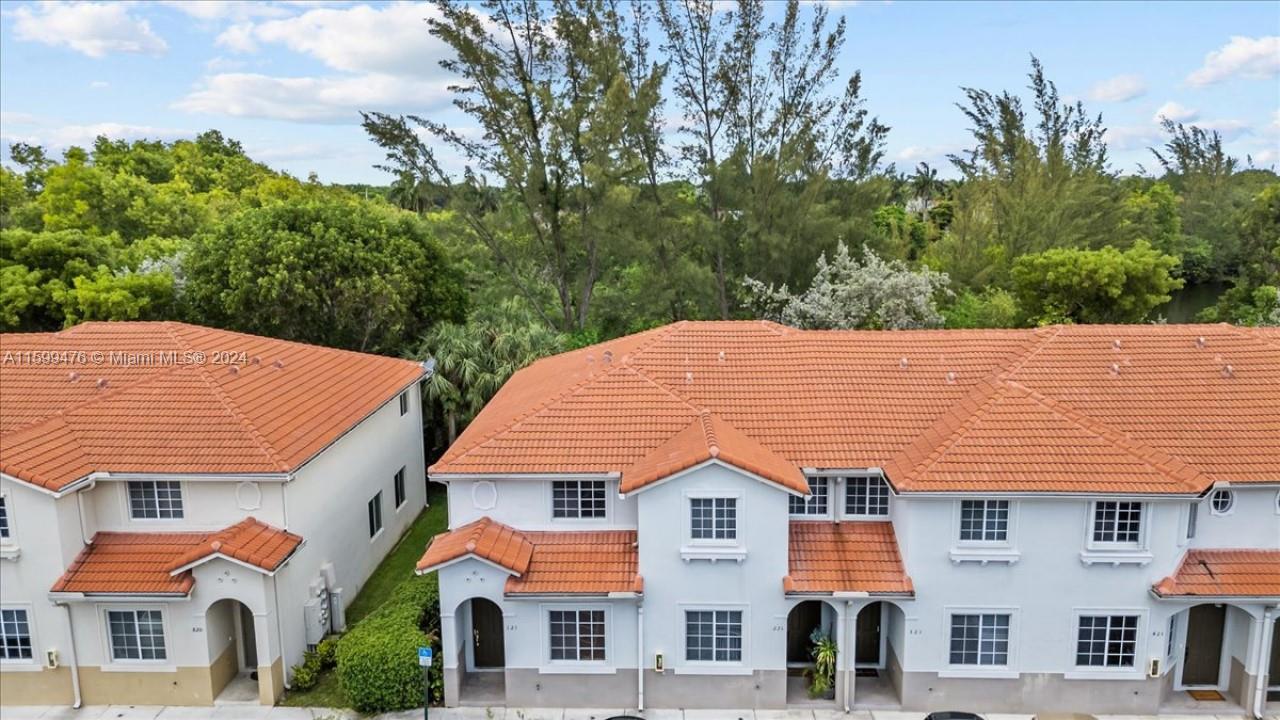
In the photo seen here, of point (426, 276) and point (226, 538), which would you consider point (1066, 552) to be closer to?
point (226, 538)

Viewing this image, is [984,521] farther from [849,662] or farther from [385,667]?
[385,667]

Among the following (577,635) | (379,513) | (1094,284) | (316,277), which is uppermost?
(316,277)

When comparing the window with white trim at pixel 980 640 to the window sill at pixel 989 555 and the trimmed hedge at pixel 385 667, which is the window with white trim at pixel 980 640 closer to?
the window sill at pixel 989 555

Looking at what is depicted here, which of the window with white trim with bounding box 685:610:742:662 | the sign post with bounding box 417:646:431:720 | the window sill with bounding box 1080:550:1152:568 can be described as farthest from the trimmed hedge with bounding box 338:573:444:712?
the window sill with bounding box 1080:550:1152:568

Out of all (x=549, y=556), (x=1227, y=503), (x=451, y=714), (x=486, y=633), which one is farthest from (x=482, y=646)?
(x=1227, y=503)

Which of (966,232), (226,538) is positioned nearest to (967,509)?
(226,538)

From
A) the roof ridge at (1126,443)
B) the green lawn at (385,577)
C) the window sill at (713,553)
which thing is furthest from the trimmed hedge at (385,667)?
the roof ridge at (1126,443)
